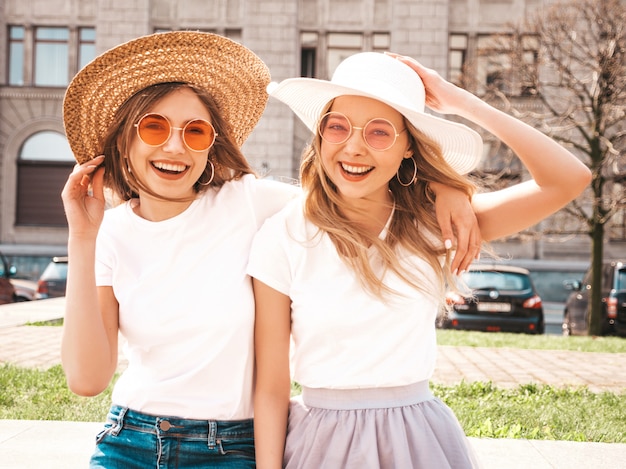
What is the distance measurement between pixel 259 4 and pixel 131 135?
23330 millimetres

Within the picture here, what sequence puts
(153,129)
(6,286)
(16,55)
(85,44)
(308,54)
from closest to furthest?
(153,129) → (6,286) → (308,54) → (85,44) → (16,55)

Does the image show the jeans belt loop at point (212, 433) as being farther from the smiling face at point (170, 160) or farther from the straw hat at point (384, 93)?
the straw hat at point (384, 93)

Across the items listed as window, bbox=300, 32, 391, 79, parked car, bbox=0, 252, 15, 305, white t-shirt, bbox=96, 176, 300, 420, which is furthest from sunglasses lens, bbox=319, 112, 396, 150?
window, bbox=300, 32, 391, 79

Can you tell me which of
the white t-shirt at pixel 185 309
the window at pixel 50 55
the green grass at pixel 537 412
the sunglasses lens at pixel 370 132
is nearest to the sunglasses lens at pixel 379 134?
the sunglasses lens at pixel 370 132

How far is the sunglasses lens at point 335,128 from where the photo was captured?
2.39 metres

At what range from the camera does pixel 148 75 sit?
2.66m

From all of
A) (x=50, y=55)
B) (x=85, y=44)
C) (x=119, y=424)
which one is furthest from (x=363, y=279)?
(x=50, y=55)

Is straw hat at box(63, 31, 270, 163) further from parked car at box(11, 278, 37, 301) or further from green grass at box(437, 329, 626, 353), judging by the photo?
parked car at box(11, 278, 37, 301)

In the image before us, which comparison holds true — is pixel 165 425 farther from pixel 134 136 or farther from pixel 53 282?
pixel 53 282

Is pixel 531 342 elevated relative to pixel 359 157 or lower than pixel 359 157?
lower

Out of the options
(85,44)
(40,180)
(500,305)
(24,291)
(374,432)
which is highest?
(85,44)

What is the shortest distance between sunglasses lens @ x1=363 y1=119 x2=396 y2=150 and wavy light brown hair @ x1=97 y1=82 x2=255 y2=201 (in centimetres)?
67

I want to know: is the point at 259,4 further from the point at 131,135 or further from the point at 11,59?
the point at 131,135

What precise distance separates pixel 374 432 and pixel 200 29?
78.6ft
